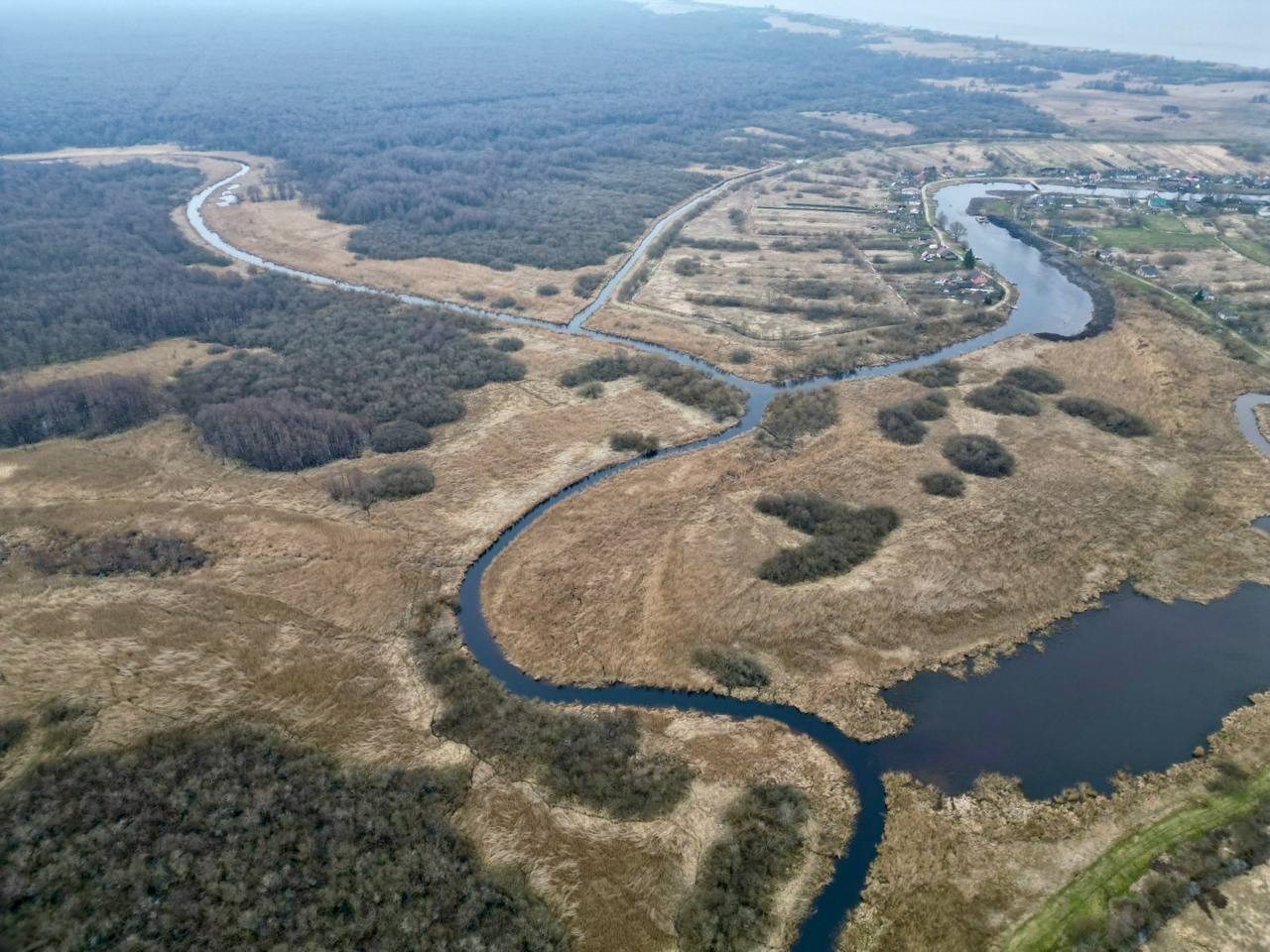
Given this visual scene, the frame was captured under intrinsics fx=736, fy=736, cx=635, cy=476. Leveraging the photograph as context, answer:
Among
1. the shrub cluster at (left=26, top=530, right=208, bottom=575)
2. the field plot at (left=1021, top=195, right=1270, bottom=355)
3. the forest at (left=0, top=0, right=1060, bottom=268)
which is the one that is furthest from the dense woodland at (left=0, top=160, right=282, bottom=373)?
the field plot at (left=1021, top=195, right=1270, bottom=355)

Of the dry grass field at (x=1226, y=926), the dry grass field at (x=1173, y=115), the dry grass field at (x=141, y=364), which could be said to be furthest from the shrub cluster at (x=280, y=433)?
the dry grass field at (x=1173, y=115)

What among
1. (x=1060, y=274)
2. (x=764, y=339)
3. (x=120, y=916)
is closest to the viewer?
(x=120, y=916)

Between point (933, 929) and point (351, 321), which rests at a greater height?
point (351, 321)

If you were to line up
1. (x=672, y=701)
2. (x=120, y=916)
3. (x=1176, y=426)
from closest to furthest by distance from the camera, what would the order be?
(x=120, y=916) → (x=672, y=701) → (x=1176, y=426)

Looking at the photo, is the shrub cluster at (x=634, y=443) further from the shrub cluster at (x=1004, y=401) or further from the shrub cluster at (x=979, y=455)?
the shrub cluster at (x=1004, y=401)

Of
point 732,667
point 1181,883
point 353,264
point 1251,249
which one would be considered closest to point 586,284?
point 353,264

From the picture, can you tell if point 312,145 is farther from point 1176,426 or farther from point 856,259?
point 1176,426

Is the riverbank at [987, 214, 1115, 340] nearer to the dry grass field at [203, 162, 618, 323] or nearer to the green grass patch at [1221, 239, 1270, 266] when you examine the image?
the green grass patch at [1221, 239, 1270, 266]

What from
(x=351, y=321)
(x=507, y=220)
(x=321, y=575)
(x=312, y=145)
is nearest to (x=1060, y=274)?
(x=507, y=220)
